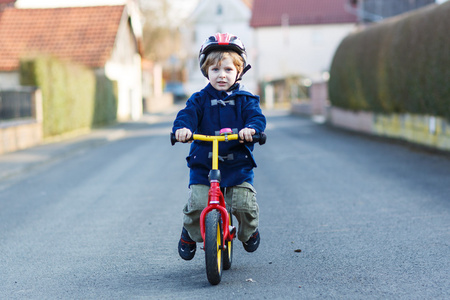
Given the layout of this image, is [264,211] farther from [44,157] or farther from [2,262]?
[44,157]

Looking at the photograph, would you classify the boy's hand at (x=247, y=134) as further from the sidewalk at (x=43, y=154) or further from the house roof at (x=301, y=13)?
the house roof at (x=301, y=13)

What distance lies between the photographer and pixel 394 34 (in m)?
15.8

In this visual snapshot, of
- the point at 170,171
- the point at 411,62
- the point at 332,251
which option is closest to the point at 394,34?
the point at 411,62

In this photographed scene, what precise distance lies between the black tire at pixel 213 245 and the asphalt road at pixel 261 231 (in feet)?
0.44

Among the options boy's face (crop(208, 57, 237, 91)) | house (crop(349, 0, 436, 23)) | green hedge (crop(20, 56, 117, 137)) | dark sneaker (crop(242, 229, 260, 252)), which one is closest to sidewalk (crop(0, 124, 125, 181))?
green hedge (crop(20, 56, 117, 137))

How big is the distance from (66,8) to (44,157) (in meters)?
18.8

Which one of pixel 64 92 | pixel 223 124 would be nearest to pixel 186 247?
pixel 223 124

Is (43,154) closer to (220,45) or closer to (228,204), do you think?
(228,204)

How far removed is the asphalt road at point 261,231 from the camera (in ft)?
14.9

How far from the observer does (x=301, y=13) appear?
183ft

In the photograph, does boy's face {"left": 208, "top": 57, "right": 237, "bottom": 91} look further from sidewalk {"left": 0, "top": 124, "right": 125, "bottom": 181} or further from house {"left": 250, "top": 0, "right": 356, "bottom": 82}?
house {"left": 250, "top": 0, "right": 356, "bottom": 82}

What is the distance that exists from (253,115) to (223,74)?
1.18 ft

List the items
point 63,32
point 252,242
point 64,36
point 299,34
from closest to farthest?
point 252,242
point 64,36
point 63,32
point 299,34

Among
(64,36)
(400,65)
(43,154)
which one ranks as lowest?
(43,154)
